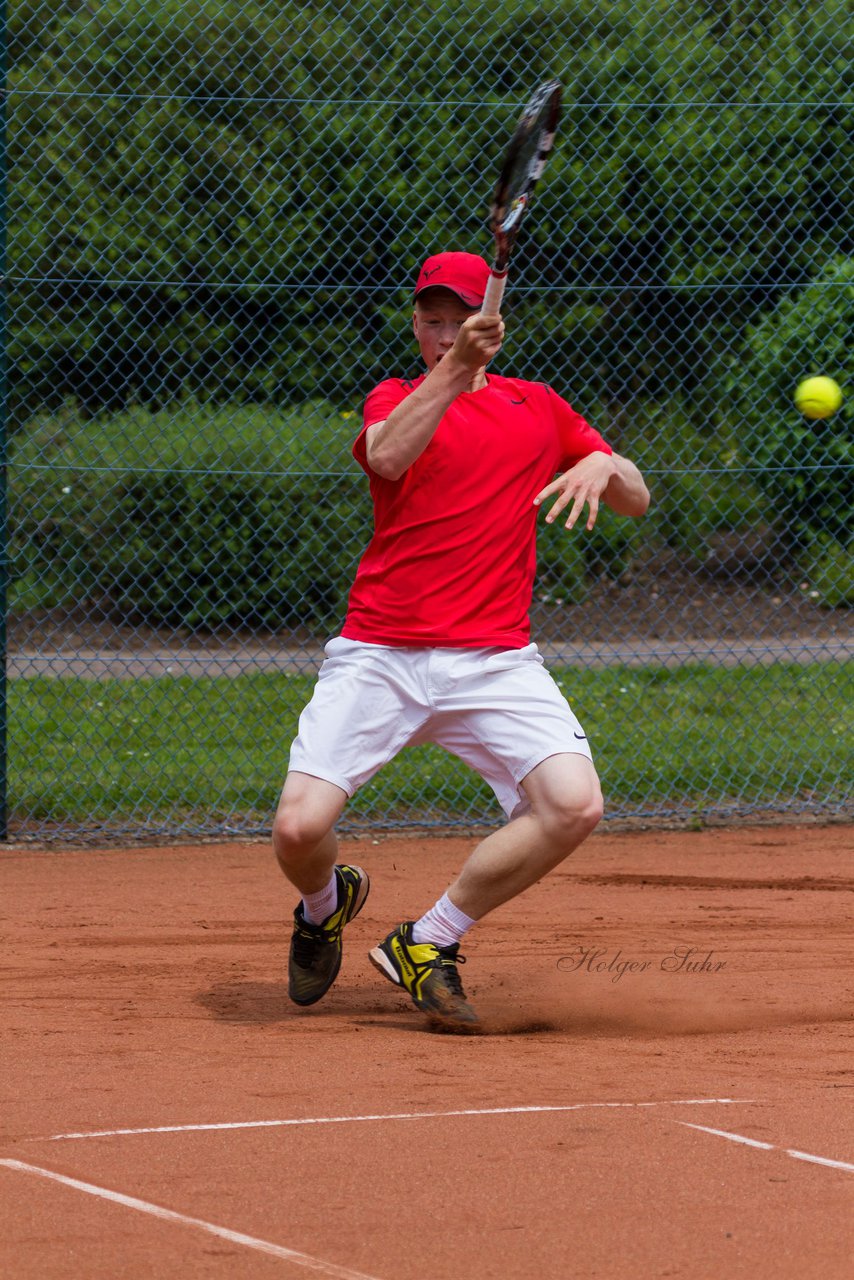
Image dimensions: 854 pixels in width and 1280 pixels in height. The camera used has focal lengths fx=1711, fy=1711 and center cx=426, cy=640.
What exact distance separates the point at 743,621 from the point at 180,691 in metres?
3.95

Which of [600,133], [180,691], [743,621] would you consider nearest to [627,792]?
[180,691]

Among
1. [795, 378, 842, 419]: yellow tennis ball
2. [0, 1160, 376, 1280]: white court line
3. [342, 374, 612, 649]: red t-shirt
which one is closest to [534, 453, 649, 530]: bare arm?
[342, 374, 612, 649]: red t-shirt

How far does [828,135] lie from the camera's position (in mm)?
9969

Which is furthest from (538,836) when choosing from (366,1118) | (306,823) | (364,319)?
(364,319)

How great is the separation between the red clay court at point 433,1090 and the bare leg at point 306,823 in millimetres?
446

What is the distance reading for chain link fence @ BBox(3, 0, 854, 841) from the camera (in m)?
8.98

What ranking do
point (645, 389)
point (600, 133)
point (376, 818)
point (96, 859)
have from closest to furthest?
1. point (96, 859)
2. point (376, 818)
3. point (600, 133)
4. point (645, 389)

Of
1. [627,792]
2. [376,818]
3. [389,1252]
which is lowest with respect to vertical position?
[376,818]

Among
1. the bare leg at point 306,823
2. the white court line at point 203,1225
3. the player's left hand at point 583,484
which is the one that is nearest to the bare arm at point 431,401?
the player's left hand at point 583,484

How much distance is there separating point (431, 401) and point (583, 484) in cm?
51

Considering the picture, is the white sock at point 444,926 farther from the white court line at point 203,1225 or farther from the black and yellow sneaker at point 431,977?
the white court line at point 203,1225

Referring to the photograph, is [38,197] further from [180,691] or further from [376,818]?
[376,818]

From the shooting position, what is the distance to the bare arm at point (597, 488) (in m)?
4.29

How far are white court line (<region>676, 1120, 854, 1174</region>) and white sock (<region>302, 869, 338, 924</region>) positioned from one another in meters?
1.31
